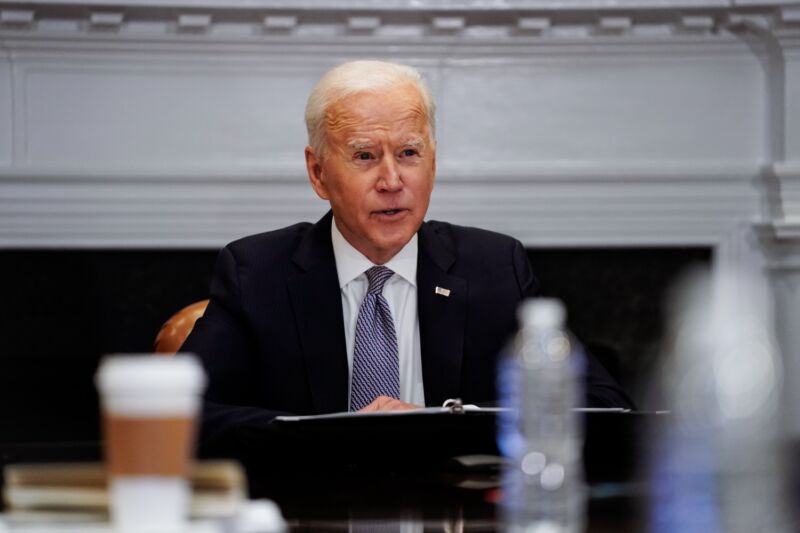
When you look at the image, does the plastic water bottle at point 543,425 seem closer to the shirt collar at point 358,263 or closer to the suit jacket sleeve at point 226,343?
the suit jacket sleeve at point 226,343

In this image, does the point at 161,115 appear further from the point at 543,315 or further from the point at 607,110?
the point at 543,315

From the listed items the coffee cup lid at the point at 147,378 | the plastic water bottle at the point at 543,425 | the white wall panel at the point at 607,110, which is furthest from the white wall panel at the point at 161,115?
the coffee cup lid at the point at 147,378

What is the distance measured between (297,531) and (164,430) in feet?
1.36

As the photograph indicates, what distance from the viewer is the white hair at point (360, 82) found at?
2.42m

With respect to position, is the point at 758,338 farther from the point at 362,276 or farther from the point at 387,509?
the point at 362,276

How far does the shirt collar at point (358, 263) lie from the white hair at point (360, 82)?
0.71 feet

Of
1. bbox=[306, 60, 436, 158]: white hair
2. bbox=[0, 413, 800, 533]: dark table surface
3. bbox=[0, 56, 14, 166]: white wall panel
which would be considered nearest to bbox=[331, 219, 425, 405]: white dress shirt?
bbox=[306, 60, 436, 158]: white hair

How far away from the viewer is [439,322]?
7.83ft

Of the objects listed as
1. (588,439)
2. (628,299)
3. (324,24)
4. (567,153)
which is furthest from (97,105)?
(588,439)

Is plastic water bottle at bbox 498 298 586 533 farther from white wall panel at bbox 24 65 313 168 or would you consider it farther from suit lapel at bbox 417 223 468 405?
white wall panel at bbox 24 65 313 168

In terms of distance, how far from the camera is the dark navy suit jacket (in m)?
2.33

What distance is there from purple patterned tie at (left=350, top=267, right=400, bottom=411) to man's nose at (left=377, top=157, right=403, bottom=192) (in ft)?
0.76

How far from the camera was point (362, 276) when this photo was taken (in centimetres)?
244

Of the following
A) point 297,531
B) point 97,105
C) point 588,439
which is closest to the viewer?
point 297,531
